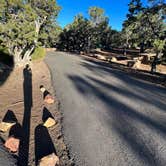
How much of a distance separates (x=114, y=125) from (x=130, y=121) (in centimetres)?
73

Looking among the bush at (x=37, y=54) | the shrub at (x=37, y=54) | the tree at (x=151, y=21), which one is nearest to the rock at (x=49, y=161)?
the tree at (x=151, y=21)

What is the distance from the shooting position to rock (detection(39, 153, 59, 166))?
4598 millimetres

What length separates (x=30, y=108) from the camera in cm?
838

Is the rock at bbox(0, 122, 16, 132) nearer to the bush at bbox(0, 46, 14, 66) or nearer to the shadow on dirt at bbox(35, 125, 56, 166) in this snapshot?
the shadow on dirt at bbox(35, 125, 56, 166)

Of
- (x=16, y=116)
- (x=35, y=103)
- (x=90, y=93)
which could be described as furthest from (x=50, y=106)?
(x=90, y=93)

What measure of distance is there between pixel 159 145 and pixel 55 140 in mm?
2926

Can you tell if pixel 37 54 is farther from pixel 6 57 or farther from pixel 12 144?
pixel 12 144

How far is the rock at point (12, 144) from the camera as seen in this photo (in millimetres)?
5242

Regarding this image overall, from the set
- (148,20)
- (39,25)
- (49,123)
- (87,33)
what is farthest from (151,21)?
(87,33)

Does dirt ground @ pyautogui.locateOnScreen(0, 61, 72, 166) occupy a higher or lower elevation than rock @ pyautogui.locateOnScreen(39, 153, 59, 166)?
lower

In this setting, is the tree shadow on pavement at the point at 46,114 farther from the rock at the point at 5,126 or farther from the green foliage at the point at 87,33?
the green foliage at the point at 87,33

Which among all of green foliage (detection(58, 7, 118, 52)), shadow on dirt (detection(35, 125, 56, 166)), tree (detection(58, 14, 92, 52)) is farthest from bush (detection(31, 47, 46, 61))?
tree (detection(58, 14, 92, 52))

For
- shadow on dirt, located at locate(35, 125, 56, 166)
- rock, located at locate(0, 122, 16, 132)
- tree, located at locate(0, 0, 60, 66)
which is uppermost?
tree, located at locate(0, 0, 60, 66)

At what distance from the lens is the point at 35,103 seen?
29.6 feet
